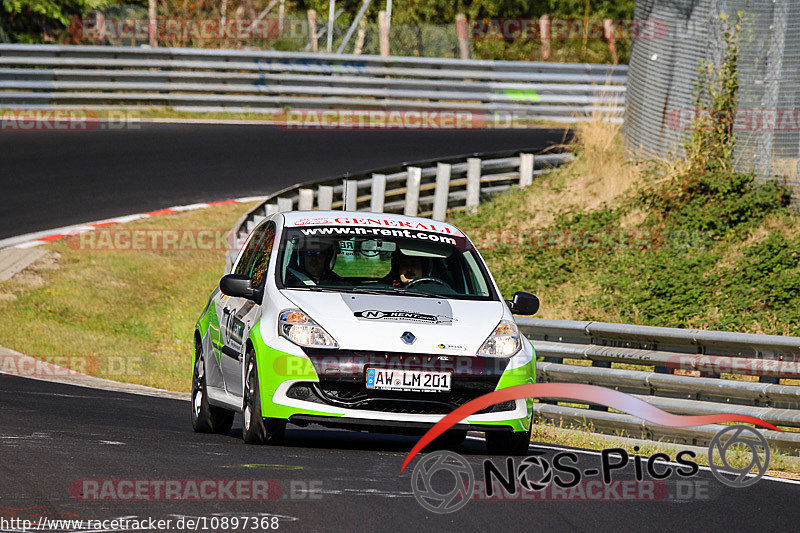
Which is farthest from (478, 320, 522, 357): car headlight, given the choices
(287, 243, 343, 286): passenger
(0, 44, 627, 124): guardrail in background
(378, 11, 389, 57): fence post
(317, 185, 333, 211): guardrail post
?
(378, 11, 389, 57): fence post

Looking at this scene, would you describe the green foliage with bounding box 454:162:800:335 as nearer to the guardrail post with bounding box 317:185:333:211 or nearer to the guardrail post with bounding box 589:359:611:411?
the guardrail post with bounding box 317:185:333:211

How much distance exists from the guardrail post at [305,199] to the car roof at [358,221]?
7.86 meters

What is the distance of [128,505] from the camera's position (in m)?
6.51

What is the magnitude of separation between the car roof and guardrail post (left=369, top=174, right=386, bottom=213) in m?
9.81

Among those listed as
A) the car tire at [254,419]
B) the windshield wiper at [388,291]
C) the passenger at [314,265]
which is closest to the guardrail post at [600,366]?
the windshield wiper at [388,291]

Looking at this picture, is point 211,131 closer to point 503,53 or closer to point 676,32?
point 676,32

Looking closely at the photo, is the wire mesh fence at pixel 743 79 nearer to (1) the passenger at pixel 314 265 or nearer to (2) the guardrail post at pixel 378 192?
(2) the guardrail post at pixel 378 192

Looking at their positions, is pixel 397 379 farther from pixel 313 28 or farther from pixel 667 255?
pixel 313 28

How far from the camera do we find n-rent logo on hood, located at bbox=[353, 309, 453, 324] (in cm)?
866

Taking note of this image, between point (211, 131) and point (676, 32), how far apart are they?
10.9 meters

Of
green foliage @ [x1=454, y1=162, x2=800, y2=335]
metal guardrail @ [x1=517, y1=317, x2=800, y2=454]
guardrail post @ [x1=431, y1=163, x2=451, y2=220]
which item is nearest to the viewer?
metal guardrail @ [x1=517, y1=317, x2=800, y2=454]

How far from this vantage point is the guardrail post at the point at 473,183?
21766mm

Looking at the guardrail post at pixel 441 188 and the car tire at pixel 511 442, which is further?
the guardrail post at pixel 441 188

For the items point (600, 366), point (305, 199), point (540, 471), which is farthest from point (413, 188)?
point (540, 471)
